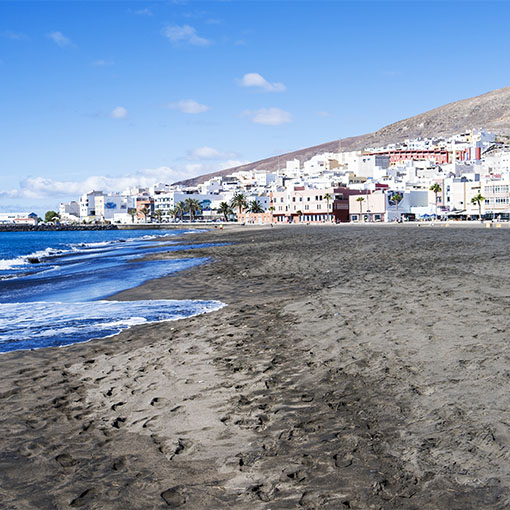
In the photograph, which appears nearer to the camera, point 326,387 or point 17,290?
point 326,387

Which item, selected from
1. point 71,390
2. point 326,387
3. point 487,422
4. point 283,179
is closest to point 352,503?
point 487,422

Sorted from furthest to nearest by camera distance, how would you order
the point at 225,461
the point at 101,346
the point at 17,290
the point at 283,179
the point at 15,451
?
1. the point at 283,179
2. the point at 17,290
3. the point at 101,346
4. the point at 15,451
5. the point at 225,461

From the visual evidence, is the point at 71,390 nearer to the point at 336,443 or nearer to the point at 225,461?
the point at 225,461

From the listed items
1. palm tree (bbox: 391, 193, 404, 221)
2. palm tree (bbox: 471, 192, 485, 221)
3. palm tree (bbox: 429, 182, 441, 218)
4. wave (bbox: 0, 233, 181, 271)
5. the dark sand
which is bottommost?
wave (bbox: 0, 233, 181, 271)

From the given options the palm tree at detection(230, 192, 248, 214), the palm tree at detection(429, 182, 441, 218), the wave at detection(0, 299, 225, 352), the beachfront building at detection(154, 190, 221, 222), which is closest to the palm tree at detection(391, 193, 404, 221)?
the palm tree at detection(429, 182, 441, 218)

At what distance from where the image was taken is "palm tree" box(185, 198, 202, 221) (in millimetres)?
181000

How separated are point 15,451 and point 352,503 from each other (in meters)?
3.60

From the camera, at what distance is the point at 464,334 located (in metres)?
8.66

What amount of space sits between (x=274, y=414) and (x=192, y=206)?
177760mm

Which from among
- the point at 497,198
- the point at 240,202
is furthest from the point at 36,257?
the point at 240,202

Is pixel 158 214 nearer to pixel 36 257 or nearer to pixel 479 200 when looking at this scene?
pixel 479 200

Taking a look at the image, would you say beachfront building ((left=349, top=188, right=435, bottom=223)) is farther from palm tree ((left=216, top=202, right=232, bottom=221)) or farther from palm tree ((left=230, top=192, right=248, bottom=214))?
palm tree ((left=216, top=202, right=232, bottom=221))

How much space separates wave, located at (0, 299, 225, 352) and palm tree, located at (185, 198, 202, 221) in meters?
165

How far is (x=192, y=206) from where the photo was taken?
595ft
